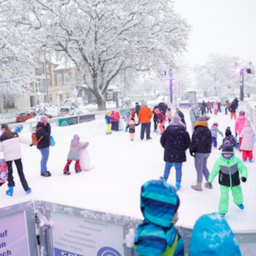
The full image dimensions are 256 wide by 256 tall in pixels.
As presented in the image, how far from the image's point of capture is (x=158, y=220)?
2094 mm


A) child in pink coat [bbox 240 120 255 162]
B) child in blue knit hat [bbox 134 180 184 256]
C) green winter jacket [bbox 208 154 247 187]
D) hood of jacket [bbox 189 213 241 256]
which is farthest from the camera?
child in pink coat [bbox 240 120 255 162]

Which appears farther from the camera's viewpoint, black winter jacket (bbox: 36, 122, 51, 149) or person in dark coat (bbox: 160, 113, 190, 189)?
black winter jacket (bbox: 36, 122, 51, 149)

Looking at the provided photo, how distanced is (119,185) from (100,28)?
1868 centimetres

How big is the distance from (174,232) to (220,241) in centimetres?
43

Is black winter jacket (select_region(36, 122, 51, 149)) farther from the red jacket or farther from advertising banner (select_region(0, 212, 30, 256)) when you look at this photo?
the red jacket

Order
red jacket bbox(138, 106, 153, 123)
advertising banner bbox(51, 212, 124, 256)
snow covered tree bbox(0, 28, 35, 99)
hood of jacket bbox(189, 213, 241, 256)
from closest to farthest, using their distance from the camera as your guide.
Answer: hood of jacket bbox(189, 213, 241, 256) → advertising banner bbox(51, 212, 124, 256) → red jacket bbox(138, 106, 153, 123) → snow covered tree bbox(0, 28, 35, 99)

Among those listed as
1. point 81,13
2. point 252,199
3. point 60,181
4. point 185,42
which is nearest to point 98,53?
point 81,13

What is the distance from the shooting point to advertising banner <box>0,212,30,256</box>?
9.73 ft

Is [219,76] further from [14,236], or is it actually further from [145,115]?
[14,236]

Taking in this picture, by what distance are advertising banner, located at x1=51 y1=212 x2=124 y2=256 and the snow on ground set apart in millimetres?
189

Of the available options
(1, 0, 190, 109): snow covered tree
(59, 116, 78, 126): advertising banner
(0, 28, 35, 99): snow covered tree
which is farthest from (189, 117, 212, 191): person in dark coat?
(1, 0, 190, 109): snow covered tree

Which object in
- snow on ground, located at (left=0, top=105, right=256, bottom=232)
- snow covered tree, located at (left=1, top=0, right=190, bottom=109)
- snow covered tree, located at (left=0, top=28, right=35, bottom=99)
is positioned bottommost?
snow on ground, located at (left=0, top=105, right=256, bottom=232)

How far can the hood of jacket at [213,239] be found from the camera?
1811mm

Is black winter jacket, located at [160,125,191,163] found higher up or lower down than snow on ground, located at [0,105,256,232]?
higher up
